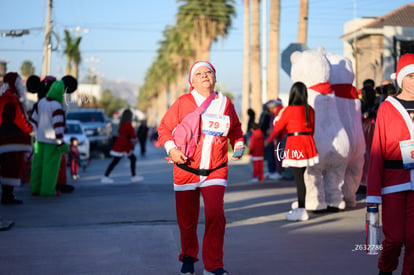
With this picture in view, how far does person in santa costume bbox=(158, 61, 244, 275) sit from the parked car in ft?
79.5

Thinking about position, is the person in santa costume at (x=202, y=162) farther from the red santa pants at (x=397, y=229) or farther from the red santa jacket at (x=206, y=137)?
the red santa pants at (x=397, y=229)

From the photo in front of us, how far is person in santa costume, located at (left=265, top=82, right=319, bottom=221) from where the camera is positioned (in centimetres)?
934

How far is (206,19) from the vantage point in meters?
49.5

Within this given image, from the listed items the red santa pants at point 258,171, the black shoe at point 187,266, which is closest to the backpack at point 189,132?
the black shoe at point 187,266

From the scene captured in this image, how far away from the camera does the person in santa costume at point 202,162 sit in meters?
5.89

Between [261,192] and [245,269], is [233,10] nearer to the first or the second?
[261,192]

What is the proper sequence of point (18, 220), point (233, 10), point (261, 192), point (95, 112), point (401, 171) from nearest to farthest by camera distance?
point (401, 171) < point (18, 220) < point (261, 192) < point (95, 112) < point (233, 10)

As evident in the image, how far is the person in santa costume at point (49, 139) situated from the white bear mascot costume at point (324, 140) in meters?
4.89

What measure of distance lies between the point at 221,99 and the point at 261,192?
774 centimetres

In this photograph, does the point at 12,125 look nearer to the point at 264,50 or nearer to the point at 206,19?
the point at 264,50

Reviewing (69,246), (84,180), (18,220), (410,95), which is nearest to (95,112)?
(84,180)

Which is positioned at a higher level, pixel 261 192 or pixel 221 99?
pixel 221 99

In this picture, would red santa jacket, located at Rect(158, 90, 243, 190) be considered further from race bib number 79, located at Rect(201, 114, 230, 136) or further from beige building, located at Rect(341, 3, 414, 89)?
beige building, located at Rect(341, 3, 414, 89)

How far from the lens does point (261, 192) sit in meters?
13.7
